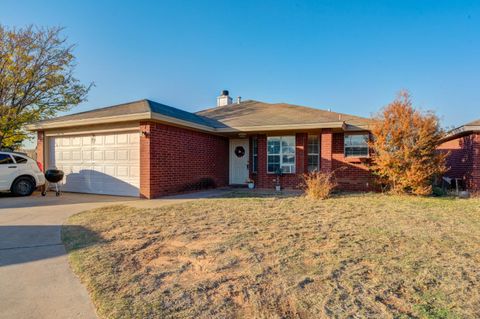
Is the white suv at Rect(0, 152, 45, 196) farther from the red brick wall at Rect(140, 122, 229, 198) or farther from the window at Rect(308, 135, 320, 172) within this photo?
the window at Rect(308, 135, 320, 172)

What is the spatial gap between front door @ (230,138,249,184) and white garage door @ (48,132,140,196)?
5.06 m

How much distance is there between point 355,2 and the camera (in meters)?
10.9

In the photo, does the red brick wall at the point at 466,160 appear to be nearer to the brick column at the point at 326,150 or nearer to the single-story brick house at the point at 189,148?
the single-story brick house at the point at 189,148

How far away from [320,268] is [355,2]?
37.0 feet

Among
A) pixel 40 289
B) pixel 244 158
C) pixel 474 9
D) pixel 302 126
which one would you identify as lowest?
pixel 40 289

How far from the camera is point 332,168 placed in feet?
37.4

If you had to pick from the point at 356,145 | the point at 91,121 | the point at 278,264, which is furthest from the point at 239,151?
the point at 278,264

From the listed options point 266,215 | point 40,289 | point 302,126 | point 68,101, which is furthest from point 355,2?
point 68,101

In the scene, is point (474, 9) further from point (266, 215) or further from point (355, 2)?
point (266, 215)

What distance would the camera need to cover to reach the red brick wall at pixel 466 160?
9.92 meters

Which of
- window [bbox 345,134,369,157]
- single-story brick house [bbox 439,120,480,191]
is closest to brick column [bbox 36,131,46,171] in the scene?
window [bbox 345,134,369,157]

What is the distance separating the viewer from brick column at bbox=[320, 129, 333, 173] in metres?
10.4

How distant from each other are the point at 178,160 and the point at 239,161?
3797 millimetres

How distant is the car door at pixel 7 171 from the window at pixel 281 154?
914cm
